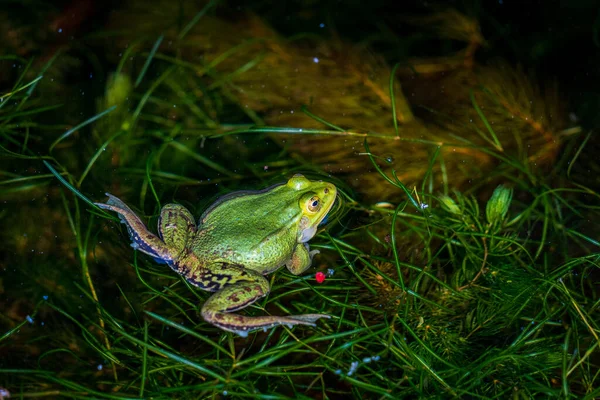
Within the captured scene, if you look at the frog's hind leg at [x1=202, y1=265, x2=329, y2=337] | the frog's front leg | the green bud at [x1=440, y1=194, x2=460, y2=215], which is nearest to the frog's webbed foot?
the frog's hind leg at [x1=202, y1=265, x2=329, y2=337]

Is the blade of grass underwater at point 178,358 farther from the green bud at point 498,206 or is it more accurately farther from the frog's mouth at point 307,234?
the green bud at point 498,206

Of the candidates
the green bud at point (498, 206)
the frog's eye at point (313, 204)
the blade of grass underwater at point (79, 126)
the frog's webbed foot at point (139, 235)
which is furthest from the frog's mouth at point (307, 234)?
the blade of grass underwater at point (79, 126)

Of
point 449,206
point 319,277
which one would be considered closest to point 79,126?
point 319,277

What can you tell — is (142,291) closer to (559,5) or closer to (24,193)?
(24,193)

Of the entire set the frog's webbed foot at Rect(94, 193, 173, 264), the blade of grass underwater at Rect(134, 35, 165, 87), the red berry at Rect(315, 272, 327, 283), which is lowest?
the red berry at Rect(315, 272, 327, 283)

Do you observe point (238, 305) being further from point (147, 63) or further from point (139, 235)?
point (147, 63)

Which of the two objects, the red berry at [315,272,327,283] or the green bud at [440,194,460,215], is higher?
the green bud at [440,194,460,215]

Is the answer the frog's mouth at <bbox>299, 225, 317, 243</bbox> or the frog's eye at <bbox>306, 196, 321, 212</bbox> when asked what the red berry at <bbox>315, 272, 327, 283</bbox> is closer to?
the frog's mouth at <bbox>299, 225, 317, 243</bbox>

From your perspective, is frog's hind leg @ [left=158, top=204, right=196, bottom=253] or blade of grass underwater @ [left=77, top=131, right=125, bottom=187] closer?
frog's hind leg @ [left=158, top=204, right=196, bottom=253]

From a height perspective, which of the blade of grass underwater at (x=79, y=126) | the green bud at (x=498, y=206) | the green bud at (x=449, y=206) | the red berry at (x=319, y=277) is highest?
the blade of grass underwater at (x=79, y=126)
